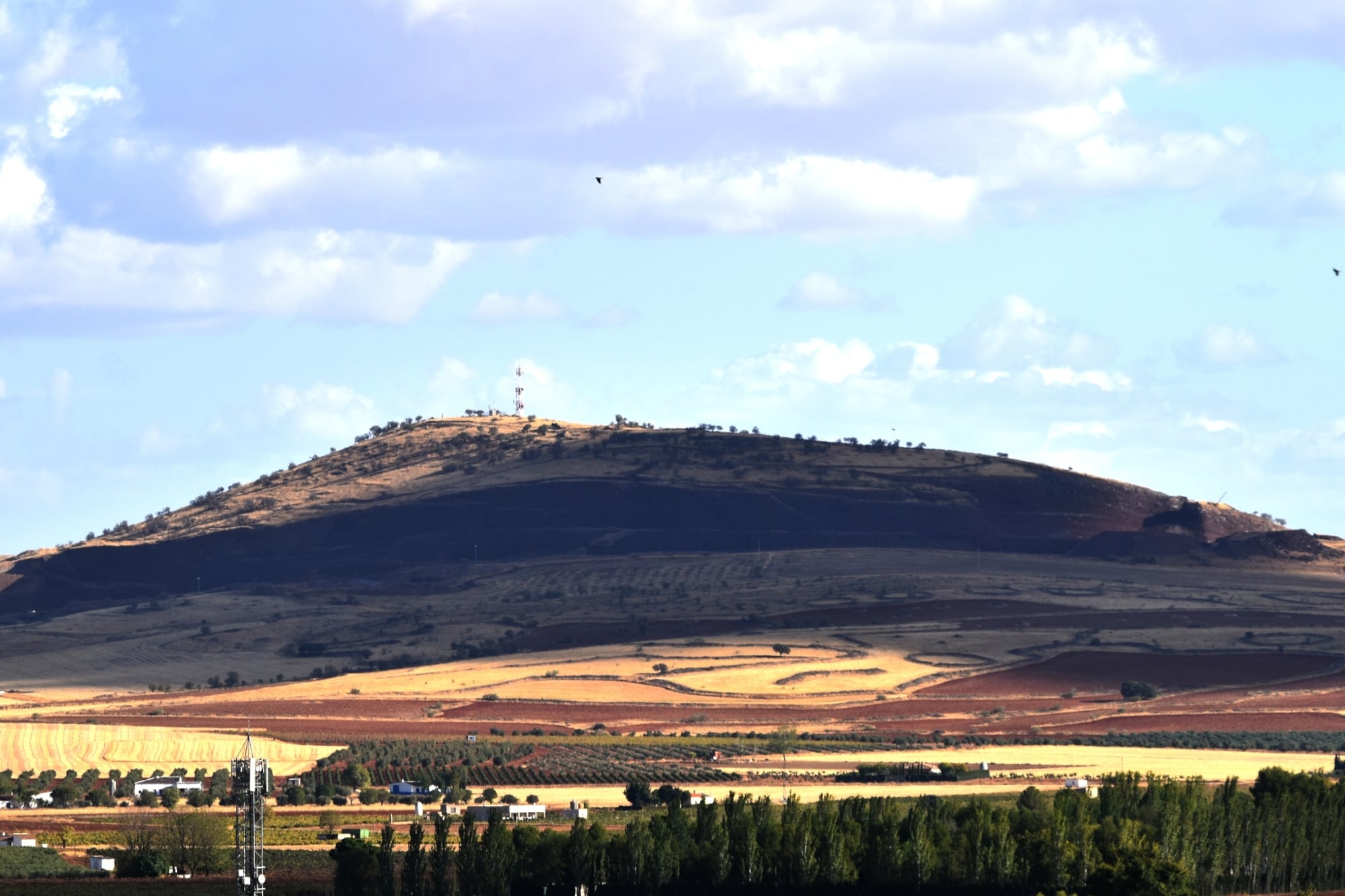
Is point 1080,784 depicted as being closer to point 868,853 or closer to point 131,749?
point 868,853

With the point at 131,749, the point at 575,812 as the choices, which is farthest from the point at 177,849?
the point at 131,749

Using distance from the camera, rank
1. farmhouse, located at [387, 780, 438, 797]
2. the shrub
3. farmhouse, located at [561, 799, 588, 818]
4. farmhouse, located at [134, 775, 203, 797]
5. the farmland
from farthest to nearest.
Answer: the shrub < the farmland < farmhouse, located at [134, 775, 203, 797] < farmhouse, located at [387, 780, 438, 797] < farmhouse, located at [561, 799, 588, 818]

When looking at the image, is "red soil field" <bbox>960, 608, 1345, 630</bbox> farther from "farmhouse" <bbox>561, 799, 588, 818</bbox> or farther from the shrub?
"farmhouse" <bbox>561, 799, 588, 818</bbox>

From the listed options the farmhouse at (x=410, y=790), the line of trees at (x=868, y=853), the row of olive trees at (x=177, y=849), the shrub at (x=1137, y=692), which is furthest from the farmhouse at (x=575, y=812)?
the shrub at (x=1137, y=692)

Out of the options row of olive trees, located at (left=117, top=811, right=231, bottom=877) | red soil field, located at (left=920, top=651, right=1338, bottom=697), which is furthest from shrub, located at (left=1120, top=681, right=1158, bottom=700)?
row of olive trees, located at (left=117, top=811, right=231, bottom=877)

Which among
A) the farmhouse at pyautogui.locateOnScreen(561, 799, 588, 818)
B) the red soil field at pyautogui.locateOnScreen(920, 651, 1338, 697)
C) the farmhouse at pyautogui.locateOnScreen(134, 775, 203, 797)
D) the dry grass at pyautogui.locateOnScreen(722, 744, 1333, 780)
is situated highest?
the red soil field at pyautogui.locateOnScreen(920, 651, 1338, 697)

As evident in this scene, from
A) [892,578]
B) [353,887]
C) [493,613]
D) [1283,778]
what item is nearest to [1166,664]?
[892,578]
